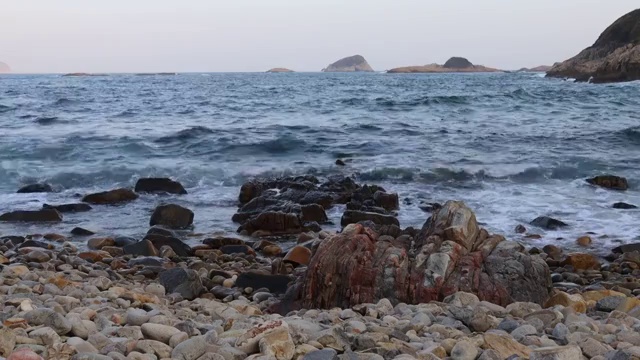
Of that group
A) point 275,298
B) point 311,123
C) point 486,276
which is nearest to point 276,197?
point 275,298

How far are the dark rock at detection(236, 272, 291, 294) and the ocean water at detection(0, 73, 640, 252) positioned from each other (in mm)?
3371

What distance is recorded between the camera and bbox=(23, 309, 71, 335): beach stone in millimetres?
3367

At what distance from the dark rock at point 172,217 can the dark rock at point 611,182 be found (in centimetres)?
775

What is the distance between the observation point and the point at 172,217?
31.8 feet

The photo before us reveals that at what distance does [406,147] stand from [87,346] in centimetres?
1492

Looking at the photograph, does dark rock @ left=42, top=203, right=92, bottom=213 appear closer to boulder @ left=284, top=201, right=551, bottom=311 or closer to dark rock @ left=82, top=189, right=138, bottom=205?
dark rock @ left=82, top=189, right=138, bottom=205

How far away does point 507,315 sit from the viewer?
4449 mm

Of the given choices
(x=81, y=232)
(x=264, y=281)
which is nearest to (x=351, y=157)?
(x=81, y=232)

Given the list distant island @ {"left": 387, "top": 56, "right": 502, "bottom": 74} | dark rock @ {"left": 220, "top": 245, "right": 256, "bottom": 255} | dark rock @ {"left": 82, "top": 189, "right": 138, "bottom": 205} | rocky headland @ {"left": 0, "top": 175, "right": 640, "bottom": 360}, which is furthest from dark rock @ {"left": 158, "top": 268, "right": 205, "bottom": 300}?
distant island @ {"left": 387, "top": 56, "right": 502, "bottom": 74}

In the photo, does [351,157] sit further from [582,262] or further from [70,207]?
[582,262]

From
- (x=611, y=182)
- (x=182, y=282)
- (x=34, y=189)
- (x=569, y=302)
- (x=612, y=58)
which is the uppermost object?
(x=612, y=58)

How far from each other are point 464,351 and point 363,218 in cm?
638

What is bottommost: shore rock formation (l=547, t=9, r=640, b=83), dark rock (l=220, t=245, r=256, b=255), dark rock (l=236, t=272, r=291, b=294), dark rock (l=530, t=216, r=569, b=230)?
dark rock (l=220, t=245, r=256, b=255)

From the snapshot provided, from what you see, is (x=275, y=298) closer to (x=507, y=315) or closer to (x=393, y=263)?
(x=393, y=263)
